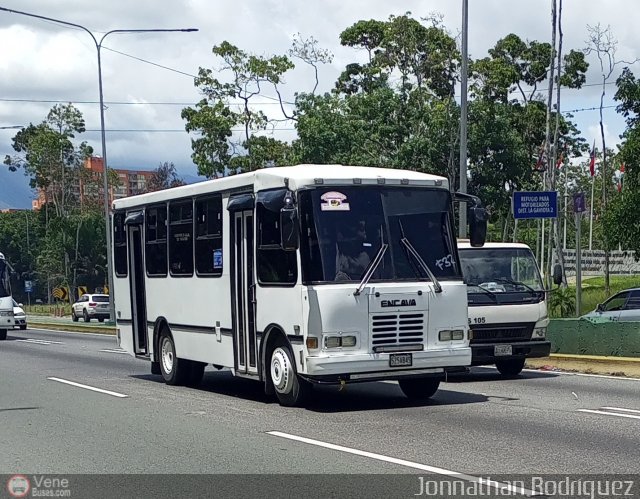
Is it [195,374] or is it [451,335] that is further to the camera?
[195,374]

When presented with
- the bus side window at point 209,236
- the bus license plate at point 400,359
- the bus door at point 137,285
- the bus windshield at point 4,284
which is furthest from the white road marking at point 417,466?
the bus windshield at point 4,284

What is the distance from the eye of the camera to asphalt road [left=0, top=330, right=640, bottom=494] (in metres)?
9.86

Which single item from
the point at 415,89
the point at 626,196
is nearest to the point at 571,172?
the point at 415,89

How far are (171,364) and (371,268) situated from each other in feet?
18.4

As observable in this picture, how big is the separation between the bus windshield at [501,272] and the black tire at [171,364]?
15.6 feet

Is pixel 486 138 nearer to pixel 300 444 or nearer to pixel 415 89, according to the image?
pixel 415 89

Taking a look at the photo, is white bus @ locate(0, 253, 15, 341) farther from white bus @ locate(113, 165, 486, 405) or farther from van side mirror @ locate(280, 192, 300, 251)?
van side mirror @ locate(280, 192, 300, 251)

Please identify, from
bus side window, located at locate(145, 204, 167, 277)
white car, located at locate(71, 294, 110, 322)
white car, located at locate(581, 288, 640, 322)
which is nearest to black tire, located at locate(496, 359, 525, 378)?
white car, located at locate(581, 288, 640, 322)

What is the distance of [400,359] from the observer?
13.3m

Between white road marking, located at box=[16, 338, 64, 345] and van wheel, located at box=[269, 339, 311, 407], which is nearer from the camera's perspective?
van wheel, located at box=[269, 339, 311, 407]

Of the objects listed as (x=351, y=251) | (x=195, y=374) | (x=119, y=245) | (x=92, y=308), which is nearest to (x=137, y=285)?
(x=119, y=245)

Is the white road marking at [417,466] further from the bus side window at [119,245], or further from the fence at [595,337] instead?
the fence at [595,337]

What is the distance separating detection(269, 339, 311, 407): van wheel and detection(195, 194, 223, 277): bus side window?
2.09 m

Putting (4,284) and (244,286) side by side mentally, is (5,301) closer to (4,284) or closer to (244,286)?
(4,284)
